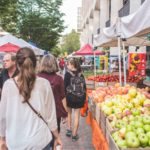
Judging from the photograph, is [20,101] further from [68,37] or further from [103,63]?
[68,37]

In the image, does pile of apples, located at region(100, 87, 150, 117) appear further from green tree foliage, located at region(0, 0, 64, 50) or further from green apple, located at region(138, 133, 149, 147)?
green tree foliage, located at region(0, 0, 64, 50)

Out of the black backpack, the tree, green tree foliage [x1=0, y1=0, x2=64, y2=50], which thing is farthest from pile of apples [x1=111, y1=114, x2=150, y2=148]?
the tree

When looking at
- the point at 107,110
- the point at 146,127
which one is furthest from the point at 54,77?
the point at 146,127

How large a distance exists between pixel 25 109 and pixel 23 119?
0.09 meters

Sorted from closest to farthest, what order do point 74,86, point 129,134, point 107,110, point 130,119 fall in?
point 129,134
point 130,119
point 107,110
point 74,86

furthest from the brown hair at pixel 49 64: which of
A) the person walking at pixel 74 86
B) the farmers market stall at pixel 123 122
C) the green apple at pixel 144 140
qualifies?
the person walking at pixel 74 86

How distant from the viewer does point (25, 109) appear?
11.1ft


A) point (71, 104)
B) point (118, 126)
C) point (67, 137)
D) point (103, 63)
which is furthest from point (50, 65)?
point (103, 63)

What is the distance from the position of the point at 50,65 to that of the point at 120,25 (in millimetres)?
2263

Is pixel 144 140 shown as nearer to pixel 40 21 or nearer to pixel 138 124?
pixel 138 124

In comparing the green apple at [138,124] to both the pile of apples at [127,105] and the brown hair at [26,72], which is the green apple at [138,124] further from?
the brown hair at [26,72]

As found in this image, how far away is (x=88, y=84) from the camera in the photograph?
13625 mm

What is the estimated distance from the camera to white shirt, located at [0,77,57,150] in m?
3.37

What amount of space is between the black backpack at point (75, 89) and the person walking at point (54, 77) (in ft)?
7.39
